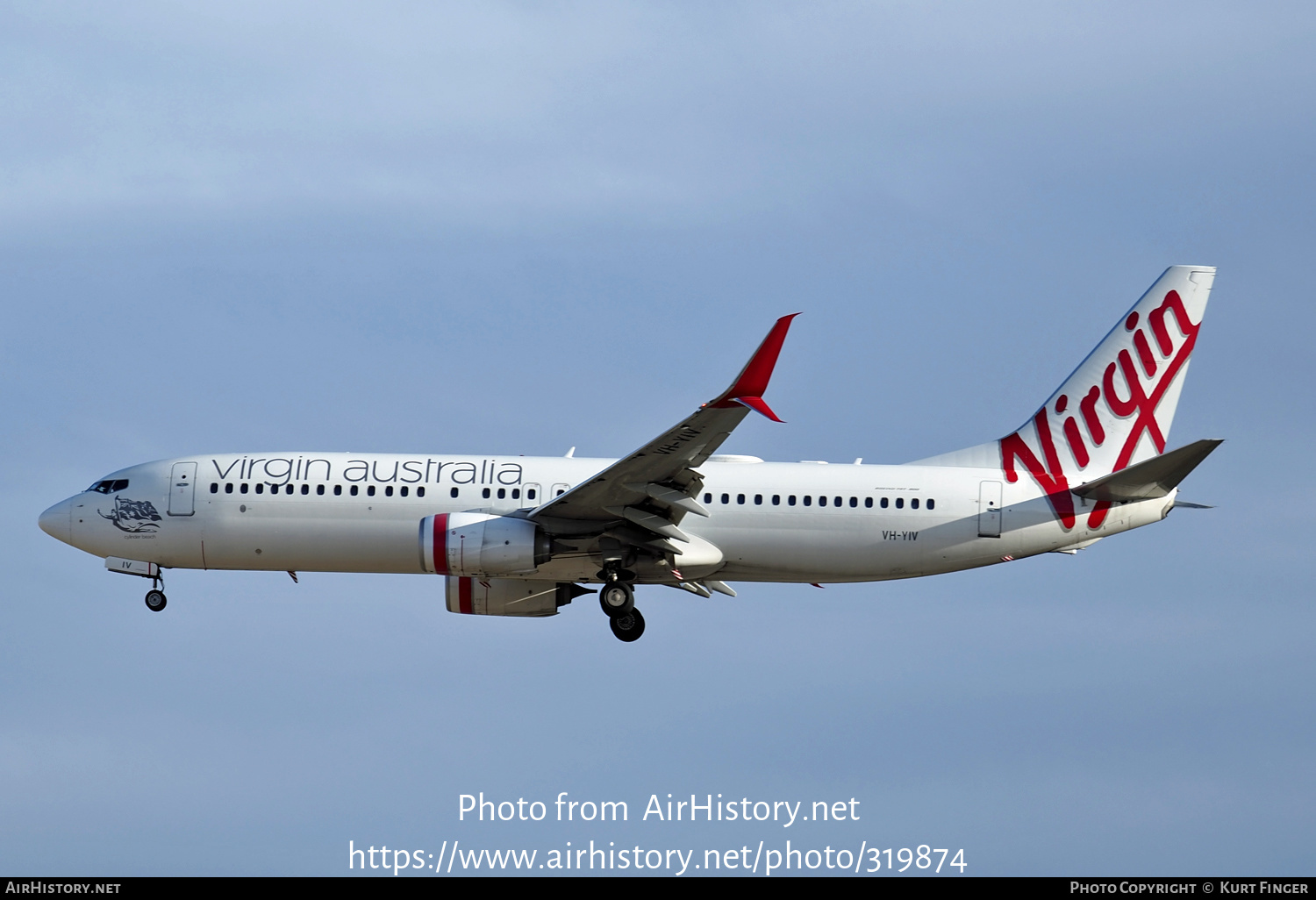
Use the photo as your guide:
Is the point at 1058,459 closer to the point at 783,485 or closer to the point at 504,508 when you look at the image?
the point at 783,485

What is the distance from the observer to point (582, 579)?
36312mm

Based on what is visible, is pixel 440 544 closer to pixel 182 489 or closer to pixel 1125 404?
pixel 182 489

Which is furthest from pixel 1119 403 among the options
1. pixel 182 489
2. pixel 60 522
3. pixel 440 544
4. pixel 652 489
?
pixel 60 522

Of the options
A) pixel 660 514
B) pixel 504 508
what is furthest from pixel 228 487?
pixel 660 514

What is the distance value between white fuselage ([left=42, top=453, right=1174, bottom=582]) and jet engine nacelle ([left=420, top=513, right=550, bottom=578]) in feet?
2.84

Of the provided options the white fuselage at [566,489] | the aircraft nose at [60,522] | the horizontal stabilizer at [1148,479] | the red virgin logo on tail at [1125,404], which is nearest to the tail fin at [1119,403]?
the red virgin logo on tail at [1125,404]

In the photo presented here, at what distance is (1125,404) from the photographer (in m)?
36.8

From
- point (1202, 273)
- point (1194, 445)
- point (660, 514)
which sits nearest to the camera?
point (1194, 445)

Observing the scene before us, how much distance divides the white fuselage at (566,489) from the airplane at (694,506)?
0.15 ft

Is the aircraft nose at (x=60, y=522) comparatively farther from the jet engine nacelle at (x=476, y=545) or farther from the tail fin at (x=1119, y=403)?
the tail fin at (x=1119, y=403)

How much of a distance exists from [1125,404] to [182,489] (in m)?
23.1

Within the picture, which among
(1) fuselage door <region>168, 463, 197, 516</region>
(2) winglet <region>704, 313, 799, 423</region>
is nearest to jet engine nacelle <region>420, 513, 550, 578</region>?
(1) fuselage door <region>168, 463, 197, 516</region>

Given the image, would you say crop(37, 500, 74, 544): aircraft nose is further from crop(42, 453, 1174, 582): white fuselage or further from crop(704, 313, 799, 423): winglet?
crop(704, 313, 799, 423): winglet

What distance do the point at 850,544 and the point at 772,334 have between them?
793 centimetres
